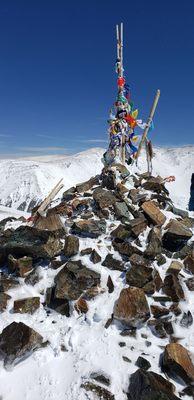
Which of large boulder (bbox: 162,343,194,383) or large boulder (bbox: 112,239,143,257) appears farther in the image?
large boulder (bbox: 112,239,143,257)

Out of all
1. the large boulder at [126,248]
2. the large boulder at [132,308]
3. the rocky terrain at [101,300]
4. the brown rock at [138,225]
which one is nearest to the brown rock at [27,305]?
the rocky terrain at [101,300]

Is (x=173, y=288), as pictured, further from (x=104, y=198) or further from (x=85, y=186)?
(x=85, y=186)

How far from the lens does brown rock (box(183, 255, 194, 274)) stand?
12.5 meters

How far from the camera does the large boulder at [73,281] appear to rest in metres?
11.3

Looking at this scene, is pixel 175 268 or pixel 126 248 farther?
pixel 126 248

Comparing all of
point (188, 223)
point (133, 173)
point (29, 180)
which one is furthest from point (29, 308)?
point (29, 180)

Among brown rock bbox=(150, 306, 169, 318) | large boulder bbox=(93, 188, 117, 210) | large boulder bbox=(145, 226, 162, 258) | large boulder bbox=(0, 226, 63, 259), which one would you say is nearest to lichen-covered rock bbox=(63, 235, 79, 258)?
large boulder bbox=(0, 226, 63, 259)

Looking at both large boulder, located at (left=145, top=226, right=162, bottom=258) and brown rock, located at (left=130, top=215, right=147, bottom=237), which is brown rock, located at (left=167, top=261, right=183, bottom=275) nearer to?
large boulder, located at (left=145, top=226, right=162, bottom=258)

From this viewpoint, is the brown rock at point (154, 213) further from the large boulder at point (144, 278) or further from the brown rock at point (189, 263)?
the large boulder at point (144, 278)

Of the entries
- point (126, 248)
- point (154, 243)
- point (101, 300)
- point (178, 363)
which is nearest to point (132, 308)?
point (101, 300)

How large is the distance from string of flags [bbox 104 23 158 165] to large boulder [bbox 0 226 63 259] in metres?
6.97

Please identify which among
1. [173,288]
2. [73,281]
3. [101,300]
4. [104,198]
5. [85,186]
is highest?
[85,186]

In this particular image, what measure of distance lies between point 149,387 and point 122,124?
13.2m

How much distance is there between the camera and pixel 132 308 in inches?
420
